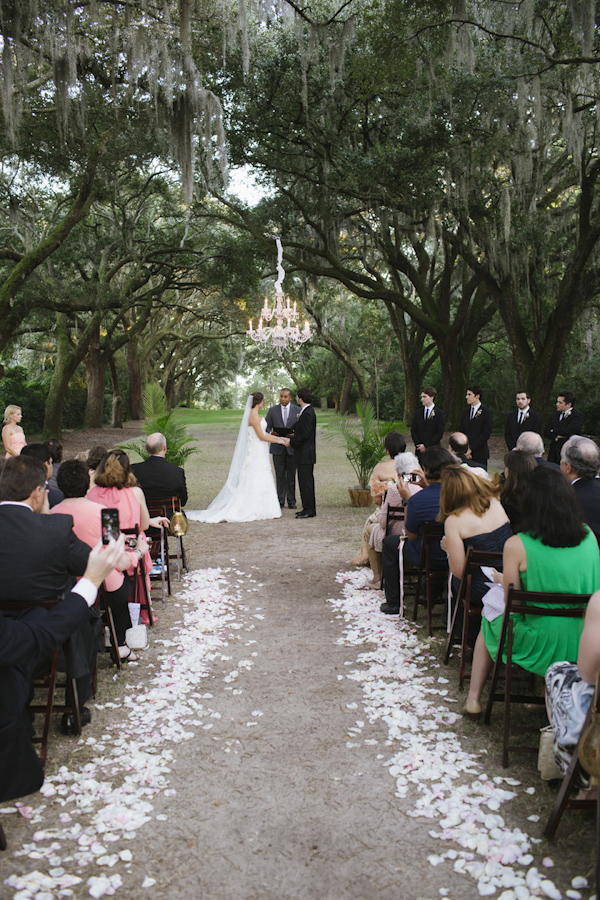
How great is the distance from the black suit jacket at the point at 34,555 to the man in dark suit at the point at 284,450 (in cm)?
707

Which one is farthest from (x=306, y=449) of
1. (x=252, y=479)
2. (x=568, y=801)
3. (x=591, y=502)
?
(x=568, y=801)

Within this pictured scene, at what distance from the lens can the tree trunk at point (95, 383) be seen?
1030 inches

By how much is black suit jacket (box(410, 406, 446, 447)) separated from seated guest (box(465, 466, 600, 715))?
7175 mm

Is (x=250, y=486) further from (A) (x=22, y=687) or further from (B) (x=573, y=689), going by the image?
(B) (x=573, y=689)

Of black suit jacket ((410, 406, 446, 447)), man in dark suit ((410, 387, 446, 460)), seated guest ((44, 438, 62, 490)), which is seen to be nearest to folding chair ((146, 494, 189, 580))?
seated guest ((44, 438, 62, 490))

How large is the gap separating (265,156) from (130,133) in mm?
3096

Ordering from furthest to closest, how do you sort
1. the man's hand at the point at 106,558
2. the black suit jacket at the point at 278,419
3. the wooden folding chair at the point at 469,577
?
the black suit jacket at the point at 278,419 → the wooden folding chair at the point at 469,577 → the man's hand at the point at 106,558

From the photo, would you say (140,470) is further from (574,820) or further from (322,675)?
(574,820)

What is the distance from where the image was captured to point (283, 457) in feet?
36.1

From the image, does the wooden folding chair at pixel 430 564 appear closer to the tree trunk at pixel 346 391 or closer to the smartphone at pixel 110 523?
the smartphone at pixel 110 523

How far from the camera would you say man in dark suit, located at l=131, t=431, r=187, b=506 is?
659 cm

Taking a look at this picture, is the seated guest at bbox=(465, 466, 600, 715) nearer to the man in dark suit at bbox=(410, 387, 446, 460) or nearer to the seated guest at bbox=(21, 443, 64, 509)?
the seated guest at bbox=(21, 443, 64, 509)

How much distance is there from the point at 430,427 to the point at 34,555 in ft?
26.6

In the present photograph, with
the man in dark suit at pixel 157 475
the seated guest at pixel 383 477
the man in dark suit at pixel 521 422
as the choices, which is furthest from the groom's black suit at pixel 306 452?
the man in dark suit at pixel 157 475
